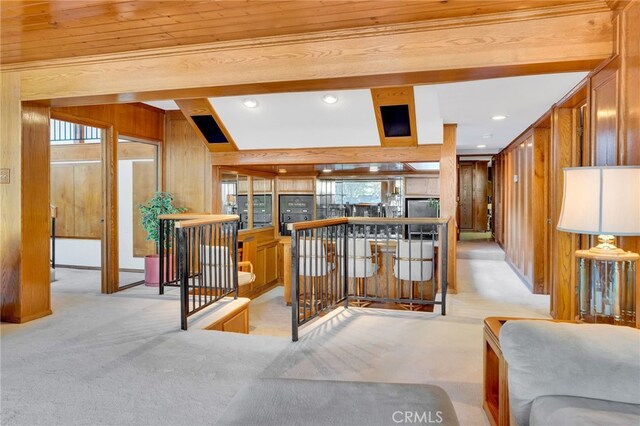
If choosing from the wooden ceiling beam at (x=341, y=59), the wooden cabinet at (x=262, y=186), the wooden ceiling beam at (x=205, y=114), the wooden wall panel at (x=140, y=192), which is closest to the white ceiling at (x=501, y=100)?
the wooden ceiling beam at (x=341, y=59)

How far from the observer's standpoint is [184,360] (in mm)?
2773

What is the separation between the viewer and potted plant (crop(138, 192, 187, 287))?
5637mm

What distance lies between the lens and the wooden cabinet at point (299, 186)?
8477 millimetres

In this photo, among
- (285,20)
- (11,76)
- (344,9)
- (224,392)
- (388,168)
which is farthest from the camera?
(388,168)

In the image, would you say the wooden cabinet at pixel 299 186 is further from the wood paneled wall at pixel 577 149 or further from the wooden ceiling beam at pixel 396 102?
the wood paneled wall at pixel 577 149

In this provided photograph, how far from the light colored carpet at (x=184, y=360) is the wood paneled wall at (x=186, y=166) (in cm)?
240

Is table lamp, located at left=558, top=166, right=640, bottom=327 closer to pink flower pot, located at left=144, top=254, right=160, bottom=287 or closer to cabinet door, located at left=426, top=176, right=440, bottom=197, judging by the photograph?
pink flower pot, located at left=144, top=254, right=160, bottom=287

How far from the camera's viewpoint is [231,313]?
3953 millimetres

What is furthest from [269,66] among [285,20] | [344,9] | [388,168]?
[388,168]

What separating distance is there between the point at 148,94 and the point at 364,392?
114 inches

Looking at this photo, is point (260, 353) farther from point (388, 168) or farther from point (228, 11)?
point (388, 168)

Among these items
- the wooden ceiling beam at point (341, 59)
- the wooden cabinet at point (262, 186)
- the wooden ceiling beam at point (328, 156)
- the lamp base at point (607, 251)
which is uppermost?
the wooden ceiling beam at point (341, 59)

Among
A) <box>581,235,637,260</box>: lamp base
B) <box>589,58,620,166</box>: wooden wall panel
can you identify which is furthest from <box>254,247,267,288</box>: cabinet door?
<box>581,235,637,260</box>: lamp base

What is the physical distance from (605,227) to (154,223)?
526 centimetres
